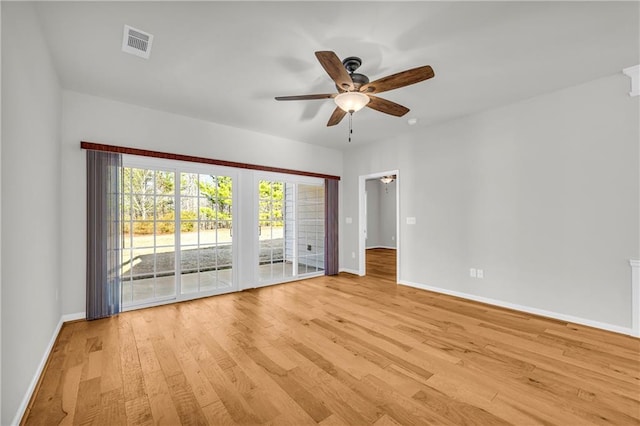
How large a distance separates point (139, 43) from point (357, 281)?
465 centimetres

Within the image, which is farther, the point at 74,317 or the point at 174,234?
the point at 174,234

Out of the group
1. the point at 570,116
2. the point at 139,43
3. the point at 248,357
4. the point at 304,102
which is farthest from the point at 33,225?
the point at 570,116

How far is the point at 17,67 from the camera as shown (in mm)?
1729

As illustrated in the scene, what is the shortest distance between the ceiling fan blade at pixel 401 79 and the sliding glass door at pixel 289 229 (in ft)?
9.56

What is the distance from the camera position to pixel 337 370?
2205 millimetres

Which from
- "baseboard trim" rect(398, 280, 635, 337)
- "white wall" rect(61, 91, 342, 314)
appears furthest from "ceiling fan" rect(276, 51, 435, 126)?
"baseboard trim" rect(398, 280, 635, 337)

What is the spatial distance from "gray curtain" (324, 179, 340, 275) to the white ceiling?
2445 millimetres

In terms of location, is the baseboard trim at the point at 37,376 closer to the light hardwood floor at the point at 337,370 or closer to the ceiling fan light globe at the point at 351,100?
the light hardwood floor at the point at 337,370

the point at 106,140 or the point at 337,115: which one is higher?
the point at 337,115

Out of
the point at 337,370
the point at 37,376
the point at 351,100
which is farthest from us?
the point at 351,100

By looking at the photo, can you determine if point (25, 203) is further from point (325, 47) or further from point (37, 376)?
point (325, 47)

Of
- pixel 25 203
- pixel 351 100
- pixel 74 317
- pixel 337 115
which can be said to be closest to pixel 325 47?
pixel 351 100

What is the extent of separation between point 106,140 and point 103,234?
1207 mm

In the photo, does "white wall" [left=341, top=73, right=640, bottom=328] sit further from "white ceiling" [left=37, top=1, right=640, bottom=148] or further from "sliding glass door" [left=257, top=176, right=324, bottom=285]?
"sliding glass door" [left=257, top=176, right=324, bottom=285]
